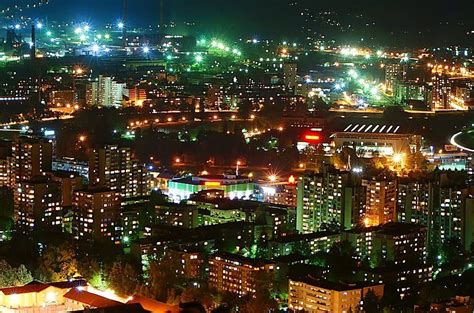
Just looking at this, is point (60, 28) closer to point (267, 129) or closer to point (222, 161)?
point (267, 129)

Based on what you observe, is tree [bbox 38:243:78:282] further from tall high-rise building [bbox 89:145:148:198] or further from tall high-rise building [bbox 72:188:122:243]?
tall high-rise building [bbox 89:145:148:198]

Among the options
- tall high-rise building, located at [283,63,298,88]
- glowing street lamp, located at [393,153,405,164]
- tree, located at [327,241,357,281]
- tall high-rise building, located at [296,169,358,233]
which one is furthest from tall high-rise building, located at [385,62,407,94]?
tree, located at [327,241,357,281]

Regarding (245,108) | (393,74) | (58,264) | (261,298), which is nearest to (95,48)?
(393,74)

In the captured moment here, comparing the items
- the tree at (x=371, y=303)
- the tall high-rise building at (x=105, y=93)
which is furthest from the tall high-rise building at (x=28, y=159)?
the tall high-rise building at (x=105, y=93)

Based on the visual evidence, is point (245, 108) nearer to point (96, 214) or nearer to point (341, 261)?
point (96, 214)

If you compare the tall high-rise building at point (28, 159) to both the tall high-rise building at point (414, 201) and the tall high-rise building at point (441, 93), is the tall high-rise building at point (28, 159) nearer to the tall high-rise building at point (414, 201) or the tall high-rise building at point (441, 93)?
the tall high-rise building at point (414, 201)

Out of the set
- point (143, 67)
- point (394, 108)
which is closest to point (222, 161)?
point (394, 108)
